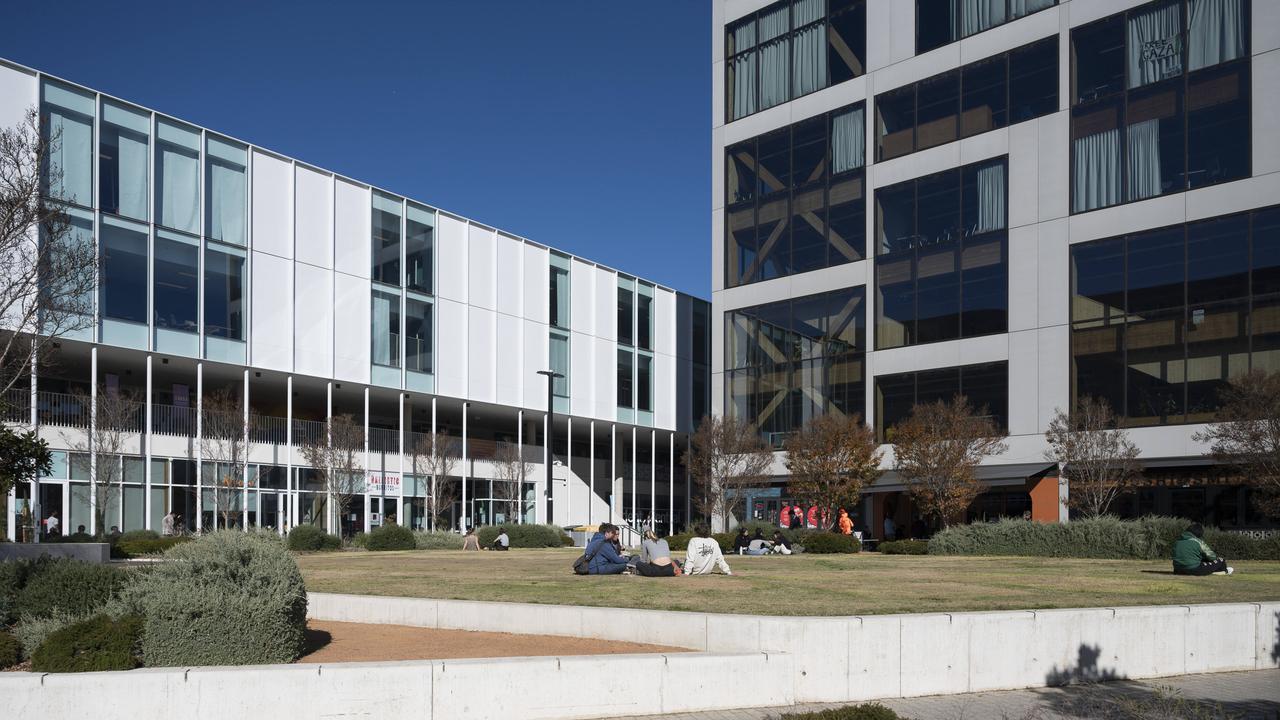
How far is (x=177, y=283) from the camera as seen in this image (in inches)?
1587

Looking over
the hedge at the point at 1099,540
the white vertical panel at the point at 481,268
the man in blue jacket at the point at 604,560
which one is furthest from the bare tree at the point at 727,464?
the man in blue jacket at the point at 604,560

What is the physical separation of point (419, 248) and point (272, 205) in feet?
26.1

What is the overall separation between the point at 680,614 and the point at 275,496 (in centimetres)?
3714

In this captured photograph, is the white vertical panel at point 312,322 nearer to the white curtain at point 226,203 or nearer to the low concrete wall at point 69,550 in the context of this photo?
the white curtain at point 226,203

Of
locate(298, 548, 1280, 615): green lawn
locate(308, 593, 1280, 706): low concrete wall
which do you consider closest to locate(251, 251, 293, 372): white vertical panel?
locate(298, 548, 1280, 615): green lawn

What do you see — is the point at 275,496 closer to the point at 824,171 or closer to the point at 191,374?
the point at 191,374

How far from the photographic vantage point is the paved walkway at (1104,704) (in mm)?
10305

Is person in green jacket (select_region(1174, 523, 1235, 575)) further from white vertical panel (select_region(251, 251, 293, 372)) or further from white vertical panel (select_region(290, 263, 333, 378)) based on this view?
white vertical panel (select_region(290, 263, 333, 378))

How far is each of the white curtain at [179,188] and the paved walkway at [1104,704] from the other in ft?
116

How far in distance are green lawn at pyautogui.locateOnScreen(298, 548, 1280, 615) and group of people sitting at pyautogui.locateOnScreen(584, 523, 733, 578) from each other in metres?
0.52

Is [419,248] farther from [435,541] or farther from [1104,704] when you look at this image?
[1104,704]

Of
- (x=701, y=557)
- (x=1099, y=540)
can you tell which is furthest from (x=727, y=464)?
(x=701, y=557)

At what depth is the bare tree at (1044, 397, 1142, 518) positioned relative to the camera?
35.9m

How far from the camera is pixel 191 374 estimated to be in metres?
43.9
